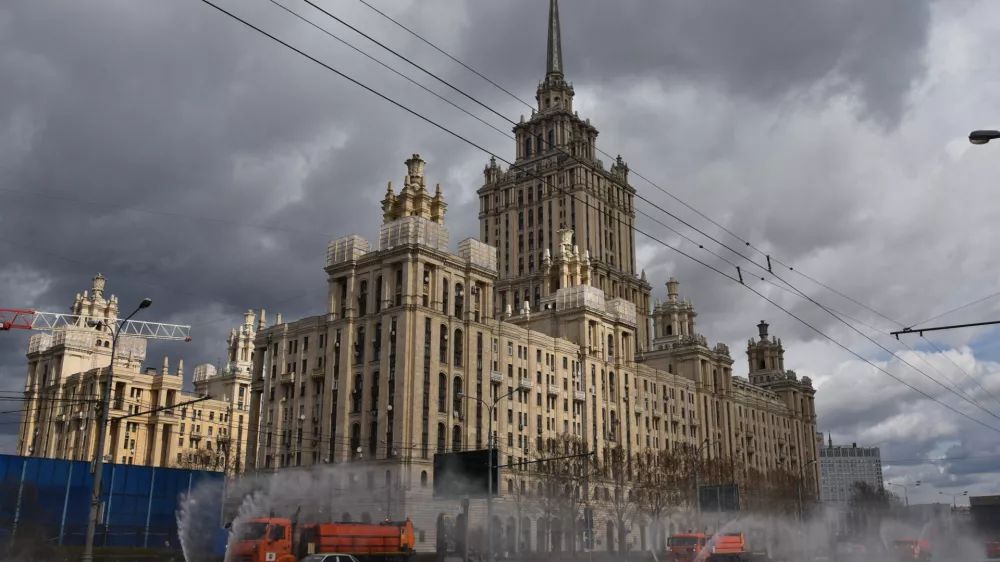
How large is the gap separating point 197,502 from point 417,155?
53.7 metres

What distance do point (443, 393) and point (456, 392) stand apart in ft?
5.51

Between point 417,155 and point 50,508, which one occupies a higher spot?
point 417,155

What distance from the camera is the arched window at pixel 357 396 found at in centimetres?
9381

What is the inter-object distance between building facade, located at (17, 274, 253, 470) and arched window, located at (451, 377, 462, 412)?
60.8 m

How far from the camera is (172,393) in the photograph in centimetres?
15288

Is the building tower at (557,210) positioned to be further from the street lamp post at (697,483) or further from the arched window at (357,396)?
the arched window at (357,396)

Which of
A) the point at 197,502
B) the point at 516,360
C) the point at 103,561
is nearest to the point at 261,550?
the point at 103,561

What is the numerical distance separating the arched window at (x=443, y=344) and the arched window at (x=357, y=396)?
9.33m

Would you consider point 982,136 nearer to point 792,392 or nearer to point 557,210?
point 557,210

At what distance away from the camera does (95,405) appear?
139625 mm

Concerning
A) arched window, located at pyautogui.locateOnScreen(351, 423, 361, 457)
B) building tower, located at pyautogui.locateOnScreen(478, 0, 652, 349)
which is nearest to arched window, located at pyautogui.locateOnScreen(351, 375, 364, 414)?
arched window, located at pyautogui.locateOnScreen(351, 423, 361, 457)

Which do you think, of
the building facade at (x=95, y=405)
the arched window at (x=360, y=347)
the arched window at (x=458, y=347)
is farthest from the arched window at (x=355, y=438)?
the building facade at (x=95, y=405)

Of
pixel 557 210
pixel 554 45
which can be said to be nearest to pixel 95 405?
pixel 557 210

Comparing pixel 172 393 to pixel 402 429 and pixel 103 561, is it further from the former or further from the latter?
pixel 103 561
